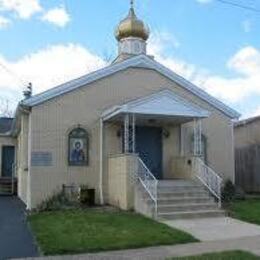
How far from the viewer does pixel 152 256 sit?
11.1m

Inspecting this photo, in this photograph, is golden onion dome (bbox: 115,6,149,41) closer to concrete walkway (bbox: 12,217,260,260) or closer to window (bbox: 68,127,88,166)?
window (bbox: 68,127,88,166)

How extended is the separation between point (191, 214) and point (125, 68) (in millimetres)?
7271

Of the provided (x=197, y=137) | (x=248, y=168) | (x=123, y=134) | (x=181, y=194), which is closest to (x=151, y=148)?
(x=123, y=134)

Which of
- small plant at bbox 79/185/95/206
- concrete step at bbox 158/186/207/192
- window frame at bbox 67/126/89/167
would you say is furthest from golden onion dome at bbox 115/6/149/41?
concrete step at bbox 158/186/207/192

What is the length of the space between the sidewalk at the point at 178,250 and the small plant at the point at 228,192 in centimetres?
909

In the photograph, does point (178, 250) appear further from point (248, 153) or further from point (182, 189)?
point (248, 153)

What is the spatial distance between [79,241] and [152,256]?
2043 mm

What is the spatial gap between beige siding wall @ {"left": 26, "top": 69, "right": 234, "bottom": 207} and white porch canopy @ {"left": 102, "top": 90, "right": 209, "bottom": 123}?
78 centimetres

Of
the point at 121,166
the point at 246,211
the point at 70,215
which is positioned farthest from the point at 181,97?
the point at 70,215

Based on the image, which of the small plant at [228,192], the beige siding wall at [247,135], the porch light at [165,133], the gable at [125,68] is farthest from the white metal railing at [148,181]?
the beige siding wall at [247,135]

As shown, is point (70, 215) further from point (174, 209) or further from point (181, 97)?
point (181, 97)

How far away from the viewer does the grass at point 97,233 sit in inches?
471

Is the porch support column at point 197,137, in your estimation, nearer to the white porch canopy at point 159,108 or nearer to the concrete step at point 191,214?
the white porch canopy at point 159,108

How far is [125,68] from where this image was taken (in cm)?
2197
